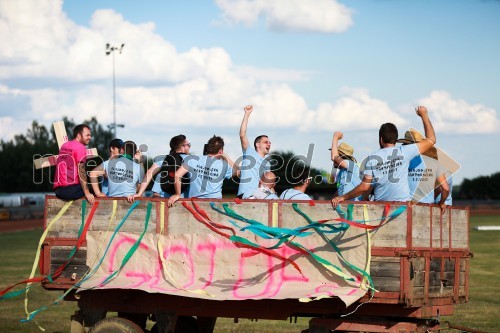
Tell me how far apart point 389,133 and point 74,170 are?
347cm

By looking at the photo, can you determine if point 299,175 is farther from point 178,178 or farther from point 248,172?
point 178,178

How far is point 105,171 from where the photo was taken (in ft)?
37.3

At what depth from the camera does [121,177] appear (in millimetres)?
11391

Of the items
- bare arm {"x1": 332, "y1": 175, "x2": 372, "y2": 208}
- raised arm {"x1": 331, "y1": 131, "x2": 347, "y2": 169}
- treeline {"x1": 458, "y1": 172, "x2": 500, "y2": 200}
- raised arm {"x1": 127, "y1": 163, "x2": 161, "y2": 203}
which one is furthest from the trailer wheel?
treeline {"x1": 458, "y1": 172, "x2": 500, "y2": 200}

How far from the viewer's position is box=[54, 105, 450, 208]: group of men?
952cm

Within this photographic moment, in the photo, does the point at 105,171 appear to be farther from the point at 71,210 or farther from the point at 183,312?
the point at 183,312

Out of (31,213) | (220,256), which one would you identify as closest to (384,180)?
(220,256)

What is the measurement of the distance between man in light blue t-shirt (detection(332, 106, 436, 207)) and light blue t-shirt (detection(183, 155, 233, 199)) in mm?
1952

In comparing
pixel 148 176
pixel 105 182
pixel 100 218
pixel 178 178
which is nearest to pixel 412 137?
pixel 178 178

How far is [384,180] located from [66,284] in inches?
137

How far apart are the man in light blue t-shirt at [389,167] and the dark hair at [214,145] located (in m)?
2.03

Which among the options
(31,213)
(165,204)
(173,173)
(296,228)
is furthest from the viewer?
(31,213)

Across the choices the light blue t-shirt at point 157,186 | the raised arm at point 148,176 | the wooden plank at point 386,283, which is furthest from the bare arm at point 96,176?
the wooden plank at point 386,283

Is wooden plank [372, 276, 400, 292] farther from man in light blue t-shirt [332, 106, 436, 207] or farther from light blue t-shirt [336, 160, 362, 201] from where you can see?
light blue t-shirt [336, 160, 362, 201]
